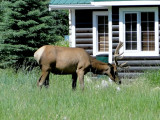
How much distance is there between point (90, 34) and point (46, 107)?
1003 cm

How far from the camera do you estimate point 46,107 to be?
10320mm

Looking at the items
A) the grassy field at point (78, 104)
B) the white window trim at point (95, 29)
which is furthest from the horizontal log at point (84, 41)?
the grassy field at point (78, 104)

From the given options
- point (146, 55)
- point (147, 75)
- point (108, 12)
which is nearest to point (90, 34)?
point (108, 12)

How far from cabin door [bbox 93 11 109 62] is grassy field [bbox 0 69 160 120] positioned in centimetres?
709

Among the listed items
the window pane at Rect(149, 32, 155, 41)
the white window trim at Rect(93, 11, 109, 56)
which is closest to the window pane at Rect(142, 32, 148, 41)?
the window pane at Rect(149, 32, 155, 41)

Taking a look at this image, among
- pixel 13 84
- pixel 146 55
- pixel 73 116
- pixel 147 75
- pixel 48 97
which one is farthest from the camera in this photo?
pixel 146 55

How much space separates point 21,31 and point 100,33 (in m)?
3.01

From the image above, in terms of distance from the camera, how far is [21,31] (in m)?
20.6

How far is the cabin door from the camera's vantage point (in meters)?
20.0

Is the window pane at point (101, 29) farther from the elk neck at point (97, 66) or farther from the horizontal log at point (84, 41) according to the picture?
the elk neck at point (97, 66)

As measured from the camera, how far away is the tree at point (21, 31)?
815 inches

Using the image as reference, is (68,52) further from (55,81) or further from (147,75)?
(147,75)

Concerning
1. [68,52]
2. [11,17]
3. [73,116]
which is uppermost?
[11,17]

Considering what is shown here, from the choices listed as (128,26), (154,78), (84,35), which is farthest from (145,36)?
(154,78)
